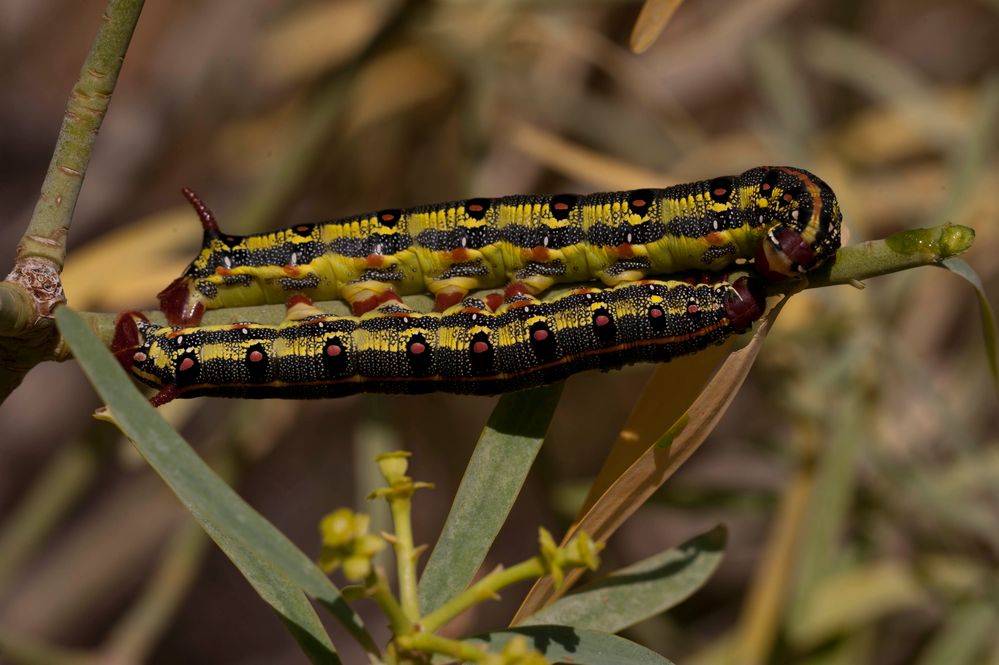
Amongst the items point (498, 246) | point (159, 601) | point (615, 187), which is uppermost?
point (615, 187)

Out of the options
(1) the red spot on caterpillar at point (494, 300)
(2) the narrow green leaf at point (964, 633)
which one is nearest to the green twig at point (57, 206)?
(1) the red spot on caterpillar at point (494, 300)

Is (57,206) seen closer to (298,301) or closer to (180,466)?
(180,466)

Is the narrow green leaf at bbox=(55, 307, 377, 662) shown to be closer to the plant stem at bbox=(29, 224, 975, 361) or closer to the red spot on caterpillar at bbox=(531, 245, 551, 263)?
the plant stem at bbox=(29, 224, 975, 361)

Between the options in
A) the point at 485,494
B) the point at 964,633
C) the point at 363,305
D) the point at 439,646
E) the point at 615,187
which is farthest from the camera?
the point at 615,187

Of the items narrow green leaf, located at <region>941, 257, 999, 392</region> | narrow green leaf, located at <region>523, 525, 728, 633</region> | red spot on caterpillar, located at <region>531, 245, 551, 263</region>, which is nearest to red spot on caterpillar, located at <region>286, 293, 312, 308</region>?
red spot on caterpillar, located at <region>531, 245, 551, 263</region>

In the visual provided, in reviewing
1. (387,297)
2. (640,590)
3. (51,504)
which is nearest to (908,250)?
(640,590)

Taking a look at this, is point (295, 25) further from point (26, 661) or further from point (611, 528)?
point (611, 528)
